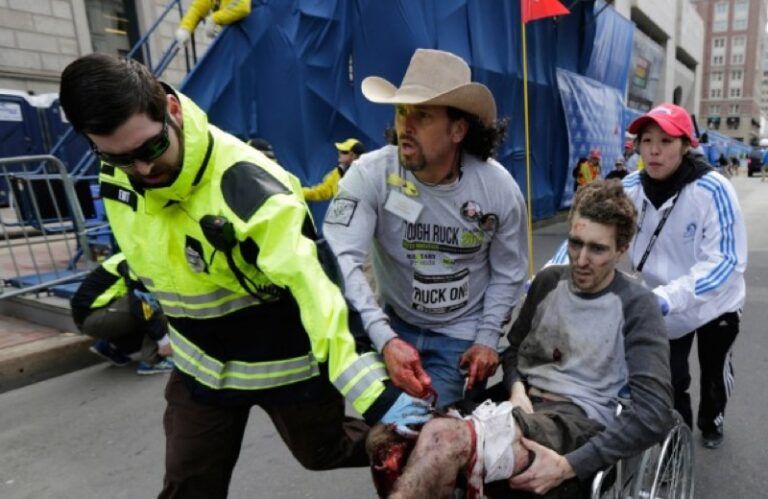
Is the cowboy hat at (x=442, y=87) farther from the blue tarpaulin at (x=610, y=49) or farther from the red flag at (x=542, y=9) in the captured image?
the blue tarpaulin at (x=610, y=49)

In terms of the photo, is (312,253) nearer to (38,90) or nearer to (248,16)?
(248,16)

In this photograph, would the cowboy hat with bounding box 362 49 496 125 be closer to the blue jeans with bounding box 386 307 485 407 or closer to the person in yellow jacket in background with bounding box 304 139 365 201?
the blue jeans with bounding box 386 307 485 407

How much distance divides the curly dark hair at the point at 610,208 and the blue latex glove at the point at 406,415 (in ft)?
2.99

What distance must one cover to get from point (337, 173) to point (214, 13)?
274cm

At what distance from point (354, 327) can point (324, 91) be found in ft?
18.7

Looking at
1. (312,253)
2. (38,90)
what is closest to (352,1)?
(312,253)

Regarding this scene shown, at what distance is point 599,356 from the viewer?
1.88 m

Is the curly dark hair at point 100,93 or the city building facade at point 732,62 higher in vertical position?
the city building facade at point 732,62

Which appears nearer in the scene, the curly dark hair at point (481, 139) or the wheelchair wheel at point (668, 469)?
the wheelchair wheel at point (668, 469)

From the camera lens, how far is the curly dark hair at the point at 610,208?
1.88m

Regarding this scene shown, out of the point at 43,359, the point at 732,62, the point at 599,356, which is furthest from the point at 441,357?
the point at 732,62

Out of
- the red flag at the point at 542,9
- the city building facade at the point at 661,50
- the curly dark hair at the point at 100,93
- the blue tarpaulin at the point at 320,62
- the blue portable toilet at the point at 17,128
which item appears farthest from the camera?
the city building facade at the point at 661,50

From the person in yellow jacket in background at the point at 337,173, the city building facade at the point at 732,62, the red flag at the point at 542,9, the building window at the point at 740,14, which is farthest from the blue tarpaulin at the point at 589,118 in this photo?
the building window at the point at 740,14

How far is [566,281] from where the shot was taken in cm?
203
